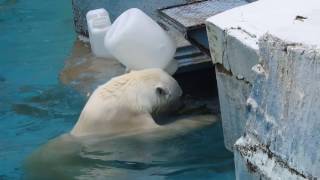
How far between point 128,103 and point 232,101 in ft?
4.09

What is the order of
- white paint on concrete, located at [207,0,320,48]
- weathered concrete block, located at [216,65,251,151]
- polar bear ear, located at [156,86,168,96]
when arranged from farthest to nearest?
1. polar bear ear, located at [156,86,168,96]
2. weathered concrete block, located at [216,65,251,151]
3. white paint on concrete, located at [207,0,320,48]

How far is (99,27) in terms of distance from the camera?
591cm

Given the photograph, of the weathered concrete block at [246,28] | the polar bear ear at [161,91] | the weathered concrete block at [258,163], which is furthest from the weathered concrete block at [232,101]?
the polar bear ear at [161,91]

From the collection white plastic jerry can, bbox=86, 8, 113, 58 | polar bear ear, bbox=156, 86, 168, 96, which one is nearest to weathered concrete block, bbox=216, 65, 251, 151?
Result: polar bear ear, bbox=156, 86, 168, 96

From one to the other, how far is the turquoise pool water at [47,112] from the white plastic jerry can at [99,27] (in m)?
0.48

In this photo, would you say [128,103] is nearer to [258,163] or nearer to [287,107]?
[258,163]

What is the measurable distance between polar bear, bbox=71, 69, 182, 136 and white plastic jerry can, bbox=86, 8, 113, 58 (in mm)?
1166

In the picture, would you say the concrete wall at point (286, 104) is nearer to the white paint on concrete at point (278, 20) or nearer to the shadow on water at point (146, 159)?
the white paint on concrete at point (278, 20)

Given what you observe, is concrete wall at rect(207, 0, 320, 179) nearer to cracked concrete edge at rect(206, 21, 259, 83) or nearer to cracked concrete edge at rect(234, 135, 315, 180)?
cracked concrete edge at rect(234, 135, 315, 180)

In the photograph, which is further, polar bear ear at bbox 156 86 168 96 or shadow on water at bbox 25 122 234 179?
polar bear ear at bbox 156 86 168 96

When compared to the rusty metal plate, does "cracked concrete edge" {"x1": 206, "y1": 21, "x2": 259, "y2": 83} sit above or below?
above

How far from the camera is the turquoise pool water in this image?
410 cm

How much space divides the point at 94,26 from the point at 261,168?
12.5 feet

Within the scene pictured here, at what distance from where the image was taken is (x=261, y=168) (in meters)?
2.31
